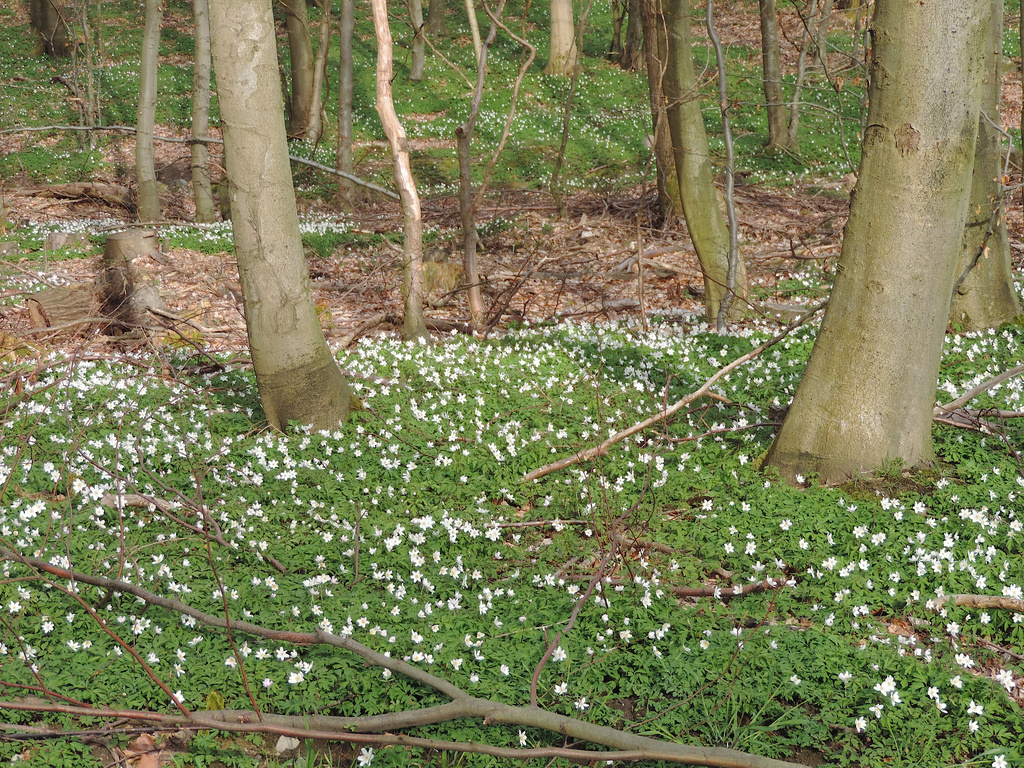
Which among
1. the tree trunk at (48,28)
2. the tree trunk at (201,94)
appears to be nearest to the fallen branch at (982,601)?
the tree trunk at (201,94)

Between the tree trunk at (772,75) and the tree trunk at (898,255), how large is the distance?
1277 centimetres

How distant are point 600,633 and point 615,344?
4.35 metres

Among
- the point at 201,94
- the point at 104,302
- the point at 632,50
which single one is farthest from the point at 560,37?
the point at 104,302

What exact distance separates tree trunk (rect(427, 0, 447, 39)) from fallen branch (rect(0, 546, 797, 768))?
30235 millimetres

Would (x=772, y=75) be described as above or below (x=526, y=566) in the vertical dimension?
above

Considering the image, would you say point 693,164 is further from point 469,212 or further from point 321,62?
point 321,62

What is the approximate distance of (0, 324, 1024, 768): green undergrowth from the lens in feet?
10.3

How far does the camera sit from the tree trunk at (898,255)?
406cm

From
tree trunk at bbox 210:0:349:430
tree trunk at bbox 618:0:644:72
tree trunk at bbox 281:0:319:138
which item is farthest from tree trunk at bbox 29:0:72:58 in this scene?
tree trunk at bbox 210:0:349:430

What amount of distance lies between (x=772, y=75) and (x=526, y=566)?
17251 millimetres

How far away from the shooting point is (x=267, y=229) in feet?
17.4

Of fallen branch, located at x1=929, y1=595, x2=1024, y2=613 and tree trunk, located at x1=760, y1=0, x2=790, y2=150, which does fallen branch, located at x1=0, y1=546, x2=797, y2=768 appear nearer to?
fallen branch, located at x1=929, y1=595, x2=1024, y2=613

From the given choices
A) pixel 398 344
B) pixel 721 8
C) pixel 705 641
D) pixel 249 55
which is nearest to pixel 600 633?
pixel 705 641

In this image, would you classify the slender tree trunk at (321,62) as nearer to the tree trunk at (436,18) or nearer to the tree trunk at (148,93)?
the tree trunk at (148,93)
